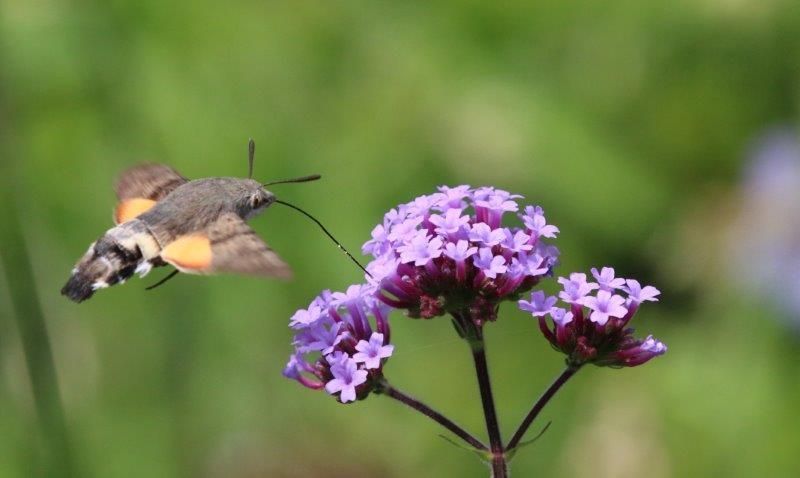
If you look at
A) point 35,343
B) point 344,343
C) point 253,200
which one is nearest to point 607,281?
point 344,343

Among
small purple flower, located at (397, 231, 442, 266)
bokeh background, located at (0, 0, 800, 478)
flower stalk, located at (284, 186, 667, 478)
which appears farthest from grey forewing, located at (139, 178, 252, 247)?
bokeh background, located at (0, 0, 800, 478)

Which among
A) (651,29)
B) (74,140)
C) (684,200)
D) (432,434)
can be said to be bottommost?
(432,434)

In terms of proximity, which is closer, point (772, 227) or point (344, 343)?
point (344, 343)

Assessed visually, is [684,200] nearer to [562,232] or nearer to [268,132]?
[562,232]

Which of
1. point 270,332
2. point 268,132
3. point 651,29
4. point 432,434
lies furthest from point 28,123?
point 651,29

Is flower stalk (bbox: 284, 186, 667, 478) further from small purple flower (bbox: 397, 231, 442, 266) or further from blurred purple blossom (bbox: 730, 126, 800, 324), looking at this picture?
blurred purple blossom (bbox: 730, 126, 800, 324)

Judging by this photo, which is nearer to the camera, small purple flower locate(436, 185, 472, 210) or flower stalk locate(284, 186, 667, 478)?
flower stalk locate(284, 186, 667, 478)

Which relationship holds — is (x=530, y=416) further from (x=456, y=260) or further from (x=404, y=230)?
(x=404, y=230)
